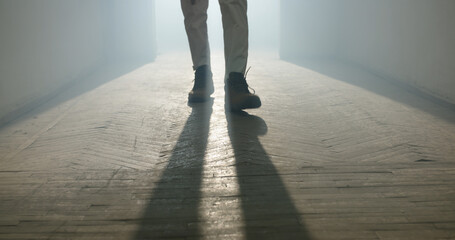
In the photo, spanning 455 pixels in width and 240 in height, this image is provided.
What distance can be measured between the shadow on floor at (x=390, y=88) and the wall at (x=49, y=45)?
3117 mm

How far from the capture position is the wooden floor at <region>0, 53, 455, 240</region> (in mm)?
1313

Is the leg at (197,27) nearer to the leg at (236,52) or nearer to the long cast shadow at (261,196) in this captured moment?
the leg at (236,52)

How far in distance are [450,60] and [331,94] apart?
1.00 metres

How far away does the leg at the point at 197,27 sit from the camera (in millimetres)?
3379

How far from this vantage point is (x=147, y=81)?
5055mm

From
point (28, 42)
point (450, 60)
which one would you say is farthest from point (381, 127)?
point (28, 42)

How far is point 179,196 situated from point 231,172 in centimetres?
31

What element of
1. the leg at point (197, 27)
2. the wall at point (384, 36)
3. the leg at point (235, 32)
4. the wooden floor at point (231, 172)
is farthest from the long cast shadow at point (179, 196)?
the wall at point (384, 36)

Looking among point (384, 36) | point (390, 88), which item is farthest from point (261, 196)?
point (384, 36)

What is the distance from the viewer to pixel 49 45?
4566 mm

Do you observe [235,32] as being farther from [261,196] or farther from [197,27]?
[261,196]

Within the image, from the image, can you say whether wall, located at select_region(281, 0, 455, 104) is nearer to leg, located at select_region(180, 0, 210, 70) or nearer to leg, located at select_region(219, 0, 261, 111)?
leg, located at select_region(219, 0, 261, 111)

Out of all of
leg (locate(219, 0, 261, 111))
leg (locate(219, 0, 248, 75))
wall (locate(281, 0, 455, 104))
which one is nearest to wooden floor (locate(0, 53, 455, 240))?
leg (locate(219, 0, 261, 111))

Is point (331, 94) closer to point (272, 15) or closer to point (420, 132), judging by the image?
point (420, 132)
